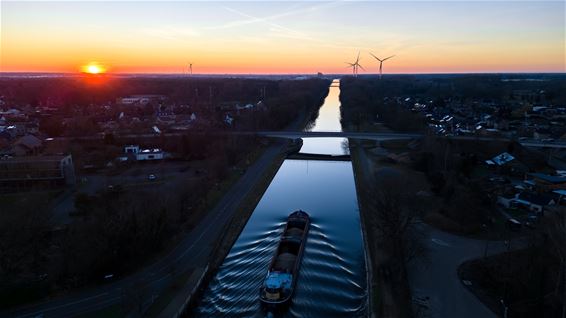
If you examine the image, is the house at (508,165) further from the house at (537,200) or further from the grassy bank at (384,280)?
the grassy bank at (384,280)

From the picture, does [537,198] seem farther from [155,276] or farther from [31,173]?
[31,173]

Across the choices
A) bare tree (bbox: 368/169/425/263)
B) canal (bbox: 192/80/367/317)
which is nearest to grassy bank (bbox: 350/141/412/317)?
bare tree (bbox: 368/169/425/263)

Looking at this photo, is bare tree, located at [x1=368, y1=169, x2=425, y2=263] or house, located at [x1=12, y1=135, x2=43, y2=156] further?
house, located at [x1=12, y1=135, x2=43, y2=156]

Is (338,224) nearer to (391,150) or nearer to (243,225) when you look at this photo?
(243,225)

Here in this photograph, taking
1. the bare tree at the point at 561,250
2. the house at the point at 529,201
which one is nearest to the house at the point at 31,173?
the bare tree at the point at 561,250

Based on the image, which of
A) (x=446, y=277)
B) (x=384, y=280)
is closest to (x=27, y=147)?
(x=384, y=280)

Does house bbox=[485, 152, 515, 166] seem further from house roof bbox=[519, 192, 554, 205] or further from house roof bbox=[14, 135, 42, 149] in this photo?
house roof bbox=[14, 135, 42, 149]
